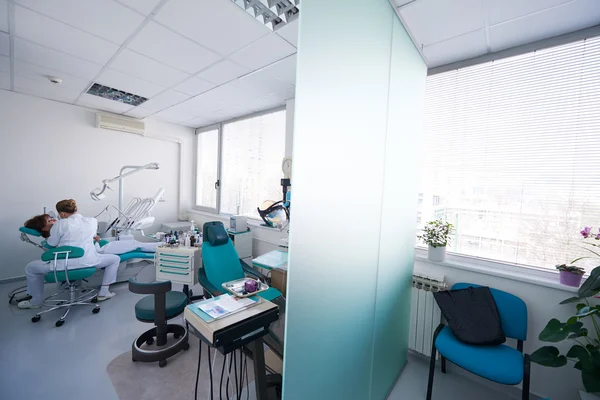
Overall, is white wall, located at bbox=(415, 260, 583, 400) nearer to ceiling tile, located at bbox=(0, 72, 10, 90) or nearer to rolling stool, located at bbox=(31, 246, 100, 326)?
rolling stool, located at bbox=(31, 246, 100, 326)

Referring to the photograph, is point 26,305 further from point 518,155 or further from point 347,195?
point 518,155

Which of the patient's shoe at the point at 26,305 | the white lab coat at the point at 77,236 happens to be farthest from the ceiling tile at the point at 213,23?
the patient's shoe at the point at 26,305

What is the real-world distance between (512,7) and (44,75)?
14.9ft

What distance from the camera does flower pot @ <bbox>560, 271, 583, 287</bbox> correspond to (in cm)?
164

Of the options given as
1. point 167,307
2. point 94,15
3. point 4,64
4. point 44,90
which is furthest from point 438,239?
point 44,90

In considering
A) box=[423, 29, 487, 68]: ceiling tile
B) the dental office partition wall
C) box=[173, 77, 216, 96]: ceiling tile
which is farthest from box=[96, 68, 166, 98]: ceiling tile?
box=[423, 29, 487, 68]: ceiling tile

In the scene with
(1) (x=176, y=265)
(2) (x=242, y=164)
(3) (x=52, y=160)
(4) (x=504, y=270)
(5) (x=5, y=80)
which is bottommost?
(1) (x=176, y=265)

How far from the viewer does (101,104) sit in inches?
149

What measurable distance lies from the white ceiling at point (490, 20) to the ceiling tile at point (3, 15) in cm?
272

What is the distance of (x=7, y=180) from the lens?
3379 mm

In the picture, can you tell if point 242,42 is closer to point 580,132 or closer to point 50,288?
point 580,132

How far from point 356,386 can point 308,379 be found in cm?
54

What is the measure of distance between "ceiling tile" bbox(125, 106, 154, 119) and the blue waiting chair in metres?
4.87

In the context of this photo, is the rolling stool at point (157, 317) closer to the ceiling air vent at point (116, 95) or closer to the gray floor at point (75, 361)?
Answer: the gray floor at point (75, 361)
